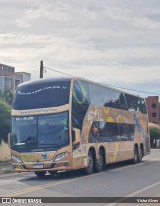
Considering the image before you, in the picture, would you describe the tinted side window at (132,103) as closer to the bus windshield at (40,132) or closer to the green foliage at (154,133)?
the bus windshield at (40,132)

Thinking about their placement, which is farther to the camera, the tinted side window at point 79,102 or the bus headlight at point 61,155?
the tinted side window at point 79,102

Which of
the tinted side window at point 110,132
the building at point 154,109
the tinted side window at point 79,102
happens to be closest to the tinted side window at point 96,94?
the tinted side window at point 79,102

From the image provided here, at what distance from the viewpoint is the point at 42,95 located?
1936 cm

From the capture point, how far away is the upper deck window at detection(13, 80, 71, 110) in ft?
62.2

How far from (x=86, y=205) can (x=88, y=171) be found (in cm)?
916

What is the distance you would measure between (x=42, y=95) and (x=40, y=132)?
1.58m

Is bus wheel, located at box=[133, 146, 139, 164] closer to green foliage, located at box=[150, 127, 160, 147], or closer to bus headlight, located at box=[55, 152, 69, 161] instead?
bus headlight, located at box=[55, 152, 69, 161]

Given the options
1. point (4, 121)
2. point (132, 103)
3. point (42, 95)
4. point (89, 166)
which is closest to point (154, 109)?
point (4, 121)

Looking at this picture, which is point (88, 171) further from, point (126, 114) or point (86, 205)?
point (86, 205)

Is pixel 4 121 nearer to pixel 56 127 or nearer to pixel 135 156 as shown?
pixel 135 156

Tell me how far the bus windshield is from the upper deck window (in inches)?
20.5

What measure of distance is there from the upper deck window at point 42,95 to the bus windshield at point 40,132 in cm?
52

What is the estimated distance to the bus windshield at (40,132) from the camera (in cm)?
1858

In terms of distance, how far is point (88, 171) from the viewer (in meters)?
20.4
